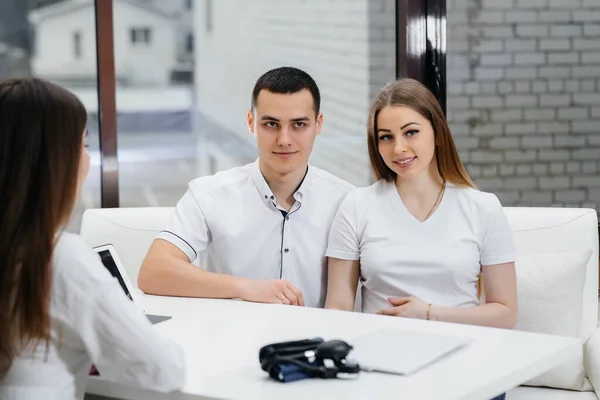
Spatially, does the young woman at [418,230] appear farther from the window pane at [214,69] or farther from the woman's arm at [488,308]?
the window pane at [214,69]

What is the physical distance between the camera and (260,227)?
2637 mm

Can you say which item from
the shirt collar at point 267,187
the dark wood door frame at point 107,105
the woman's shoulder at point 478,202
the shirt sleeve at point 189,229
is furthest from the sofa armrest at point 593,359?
the dark wood door frame at point 107,105

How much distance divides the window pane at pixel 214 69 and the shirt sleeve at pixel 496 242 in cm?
161

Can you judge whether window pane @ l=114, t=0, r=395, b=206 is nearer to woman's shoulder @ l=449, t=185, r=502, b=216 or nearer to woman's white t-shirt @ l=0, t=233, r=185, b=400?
woman's shoulder @ l=449, t=185, r=502, b=216

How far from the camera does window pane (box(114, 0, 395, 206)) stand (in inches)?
147

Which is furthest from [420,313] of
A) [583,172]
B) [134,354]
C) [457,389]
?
[583,172]

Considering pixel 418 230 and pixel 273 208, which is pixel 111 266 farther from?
pixel 418 230

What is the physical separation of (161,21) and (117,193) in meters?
0.79

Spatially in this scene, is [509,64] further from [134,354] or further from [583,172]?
[134,354]

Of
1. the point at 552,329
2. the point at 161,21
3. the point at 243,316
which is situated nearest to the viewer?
the point at 243,316

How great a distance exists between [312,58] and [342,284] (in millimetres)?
1724

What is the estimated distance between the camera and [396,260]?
2.40 m

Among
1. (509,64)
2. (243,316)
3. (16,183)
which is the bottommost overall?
(243,316)

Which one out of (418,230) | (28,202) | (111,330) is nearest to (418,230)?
(418,230)
